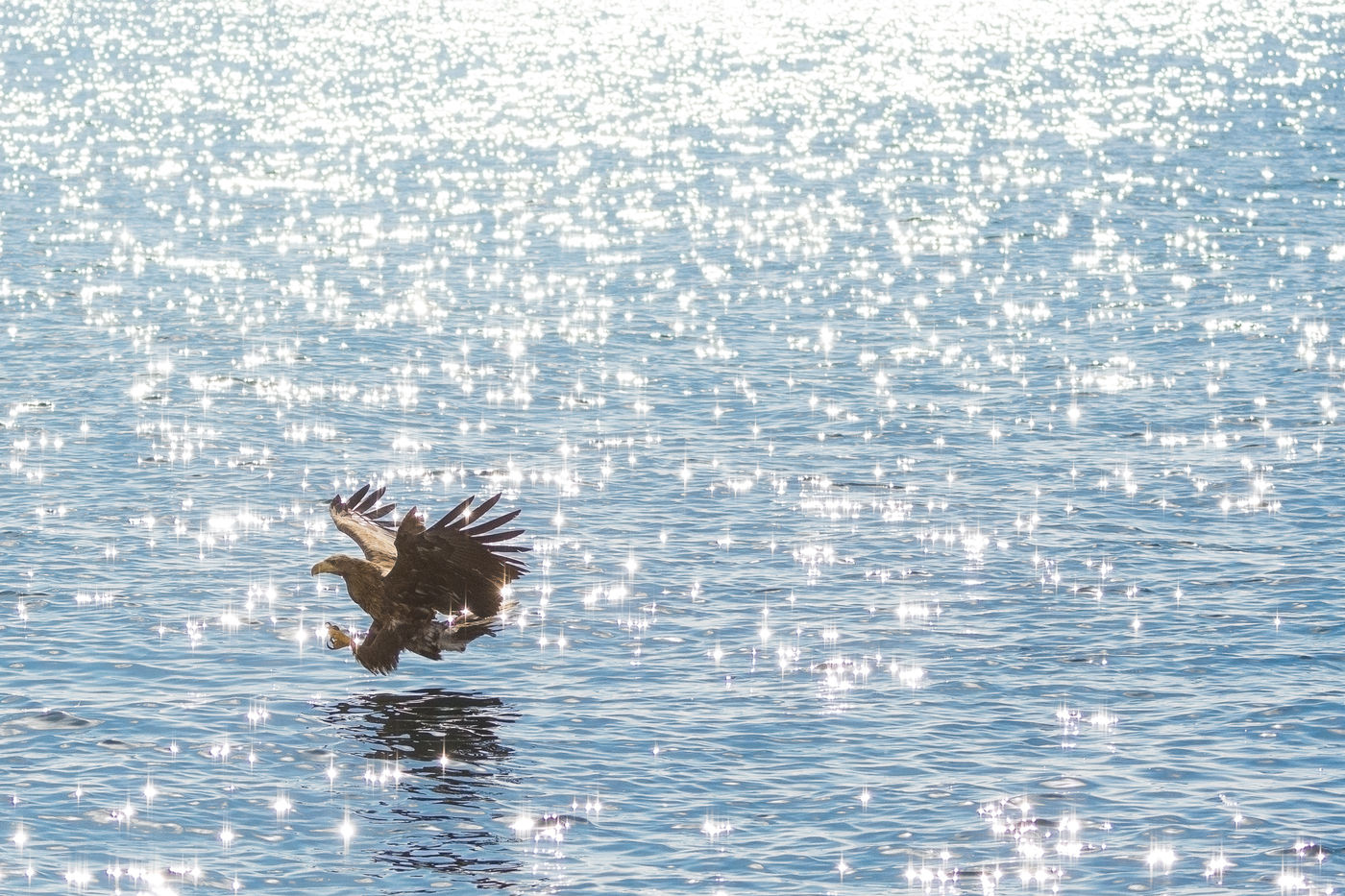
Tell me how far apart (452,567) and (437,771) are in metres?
3.05

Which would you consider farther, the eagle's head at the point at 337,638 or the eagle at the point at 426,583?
the eagle's head at the point at 337,638

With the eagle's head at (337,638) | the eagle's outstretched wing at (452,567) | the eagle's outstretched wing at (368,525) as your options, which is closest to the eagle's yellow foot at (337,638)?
the eagle's head at (337,638)

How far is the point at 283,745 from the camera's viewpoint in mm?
27984

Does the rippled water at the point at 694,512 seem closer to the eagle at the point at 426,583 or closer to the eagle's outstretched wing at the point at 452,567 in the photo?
the eagle at the point at 426,583

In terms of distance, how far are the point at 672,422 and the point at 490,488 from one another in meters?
7.29

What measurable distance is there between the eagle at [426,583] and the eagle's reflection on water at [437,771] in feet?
2.98

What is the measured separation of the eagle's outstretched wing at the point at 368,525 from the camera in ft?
97.0

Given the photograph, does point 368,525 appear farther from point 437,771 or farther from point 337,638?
point 437,771

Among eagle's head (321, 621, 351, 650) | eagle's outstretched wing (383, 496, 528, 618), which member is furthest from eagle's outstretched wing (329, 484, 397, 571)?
eagle's head (321, 621, 351, 650)

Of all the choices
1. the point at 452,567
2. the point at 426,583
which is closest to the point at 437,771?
the point at 426,583

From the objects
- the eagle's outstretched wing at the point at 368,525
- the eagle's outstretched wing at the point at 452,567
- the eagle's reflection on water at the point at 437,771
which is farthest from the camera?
the eagle's outstretched wing at the point at 368,525

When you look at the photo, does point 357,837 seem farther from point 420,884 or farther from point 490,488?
point 490,488

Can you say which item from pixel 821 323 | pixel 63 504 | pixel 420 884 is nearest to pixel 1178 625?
pixel 420 884

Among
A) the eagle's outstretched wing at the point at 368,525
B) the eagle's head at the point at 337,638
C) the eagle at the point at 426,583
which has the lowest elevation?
the eagle's head at the point at 337,638
